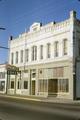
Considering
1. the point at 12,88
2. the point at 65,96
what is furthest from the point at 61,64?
the point at 12,88

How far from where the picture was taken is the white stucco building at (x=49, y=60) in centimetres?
3734

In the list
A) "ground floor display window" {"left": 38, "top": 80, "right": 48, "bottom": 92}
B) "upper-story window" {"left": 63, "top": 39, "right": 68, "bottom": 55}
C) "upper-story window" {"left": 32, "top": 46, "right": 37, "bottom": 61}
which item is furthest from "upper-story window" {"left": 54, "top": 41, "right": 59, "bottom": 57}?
"upper-story window" {"left": 32, "top": 46, "right": 37, "bottom": 61}

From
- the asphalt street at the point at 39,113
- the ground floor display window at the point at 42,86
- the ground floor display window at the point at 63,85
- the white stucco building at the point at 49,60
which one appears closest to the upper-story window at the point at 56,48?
the white stucco building at the point at 49,60

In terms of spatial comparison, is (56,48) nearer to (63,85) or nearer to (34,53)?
(63,85)

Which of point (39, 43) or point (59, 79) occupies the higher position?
point (39, 43)

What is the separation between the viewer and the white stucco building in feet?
123

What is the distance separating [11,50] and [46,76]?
505 inches

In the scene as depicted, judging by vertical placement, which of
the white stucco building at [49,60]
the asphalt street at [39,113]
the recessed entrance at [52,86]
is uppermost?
the white stucco building at [49,60]

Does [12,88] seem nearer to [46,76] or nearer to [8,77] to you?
[8,77]

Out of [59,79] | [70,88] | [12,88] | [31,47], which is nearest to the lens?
[70,88]

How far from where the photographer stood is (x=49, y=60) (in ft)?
137

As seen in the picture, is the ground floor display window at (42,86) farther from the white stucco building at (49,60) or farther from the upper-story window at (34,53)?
the upper-story window at (34,53)

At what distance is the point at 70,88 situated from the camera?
121ft

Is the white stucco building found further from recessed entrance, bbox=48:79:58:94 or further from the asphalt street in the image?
the asphalt street
